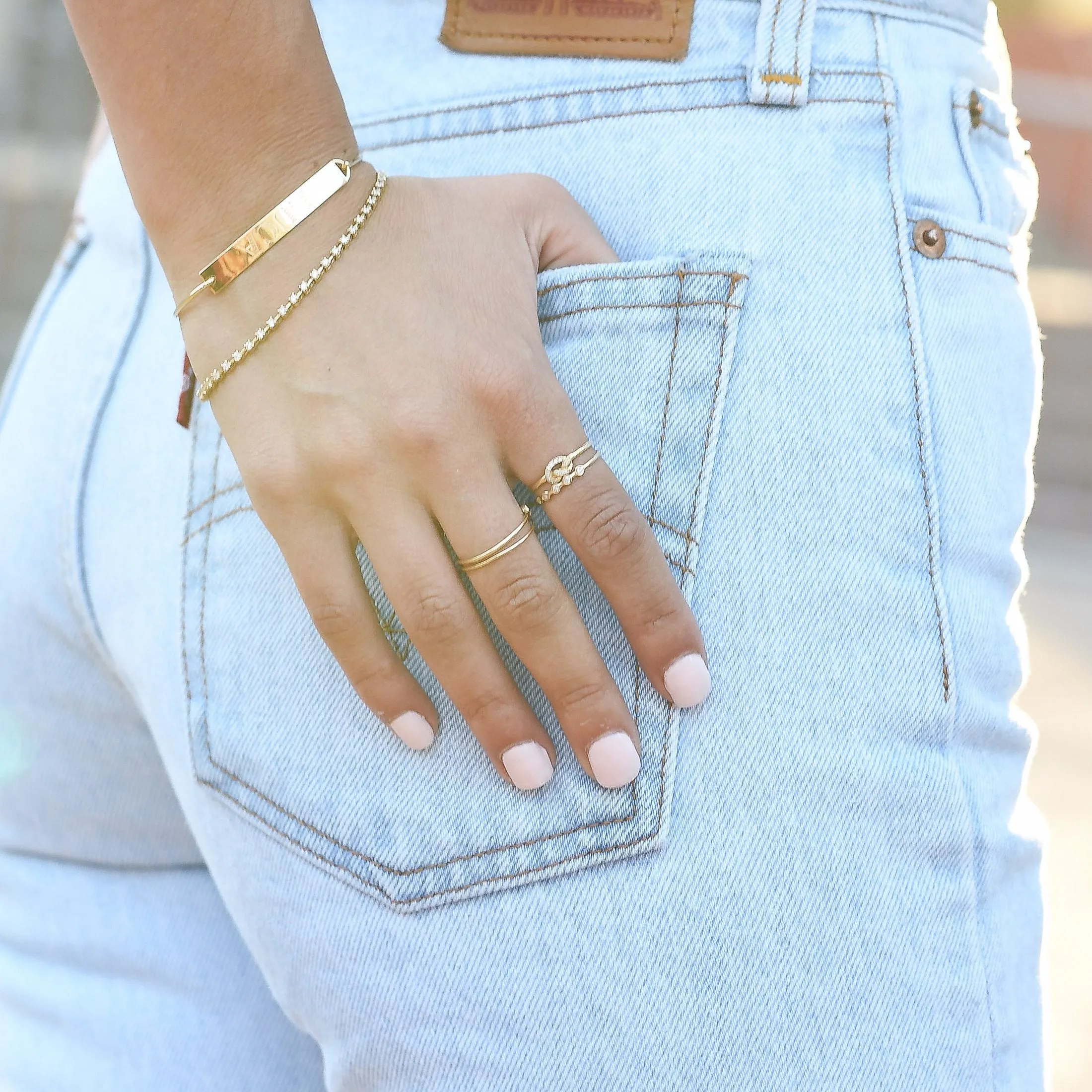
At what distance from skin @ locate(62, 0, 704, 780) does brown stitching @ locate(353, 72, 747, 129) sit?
95 millimetres

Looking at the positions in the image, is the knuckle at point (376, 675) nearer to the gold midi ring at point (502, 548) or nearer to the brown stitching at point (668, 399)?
the gold midi ring at point (502, 548)

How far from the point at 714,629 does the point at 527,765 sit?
136 millimetres

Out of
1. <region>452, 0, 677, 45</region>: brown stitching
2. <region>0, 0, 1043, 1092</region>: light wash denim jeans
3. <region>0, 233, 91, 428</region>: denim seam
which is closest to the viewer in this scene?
<region>0, 0, 1043, 1092</region>: light wash denim jeans

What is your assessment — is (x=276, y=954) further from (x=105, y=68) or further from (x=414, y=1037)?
(x=105, y=68)

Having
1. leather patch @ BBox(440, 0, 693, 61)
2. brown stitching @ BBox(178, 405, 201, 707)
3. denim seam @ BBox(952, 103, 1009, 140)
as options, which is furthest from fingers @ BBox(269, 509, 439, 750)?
denim seam @ BBox(952, 103, 1009, 140)

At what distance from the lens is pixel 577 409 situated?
684mm

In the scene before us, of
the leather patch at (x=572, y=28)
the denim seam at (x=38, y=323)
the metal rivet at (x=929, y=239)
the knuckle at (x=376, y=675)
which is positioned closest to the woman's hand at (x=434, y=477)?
the knuckle at (x=376, y=675)

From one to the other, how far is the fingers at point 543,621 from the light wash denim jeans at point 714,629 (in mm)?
18

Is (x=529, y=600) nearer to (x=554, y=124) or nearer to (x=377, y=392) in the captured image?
(x=377, y=392)

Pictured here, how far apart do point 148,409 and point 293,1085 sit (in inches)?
21.7

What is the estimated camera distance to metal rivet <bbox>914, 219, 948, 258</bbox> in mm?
685

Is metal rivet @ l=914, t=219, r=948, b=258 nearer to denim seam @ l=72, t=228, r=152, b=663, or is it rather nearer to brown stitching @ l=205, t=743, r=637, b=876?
brown stitching @ l=205, t=743, r=637, b=876

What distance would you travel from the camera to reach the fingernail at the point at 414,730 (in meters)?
0.66

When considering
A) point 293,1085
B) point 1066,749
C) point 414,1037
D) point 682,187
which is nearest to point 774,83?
point 682,187
